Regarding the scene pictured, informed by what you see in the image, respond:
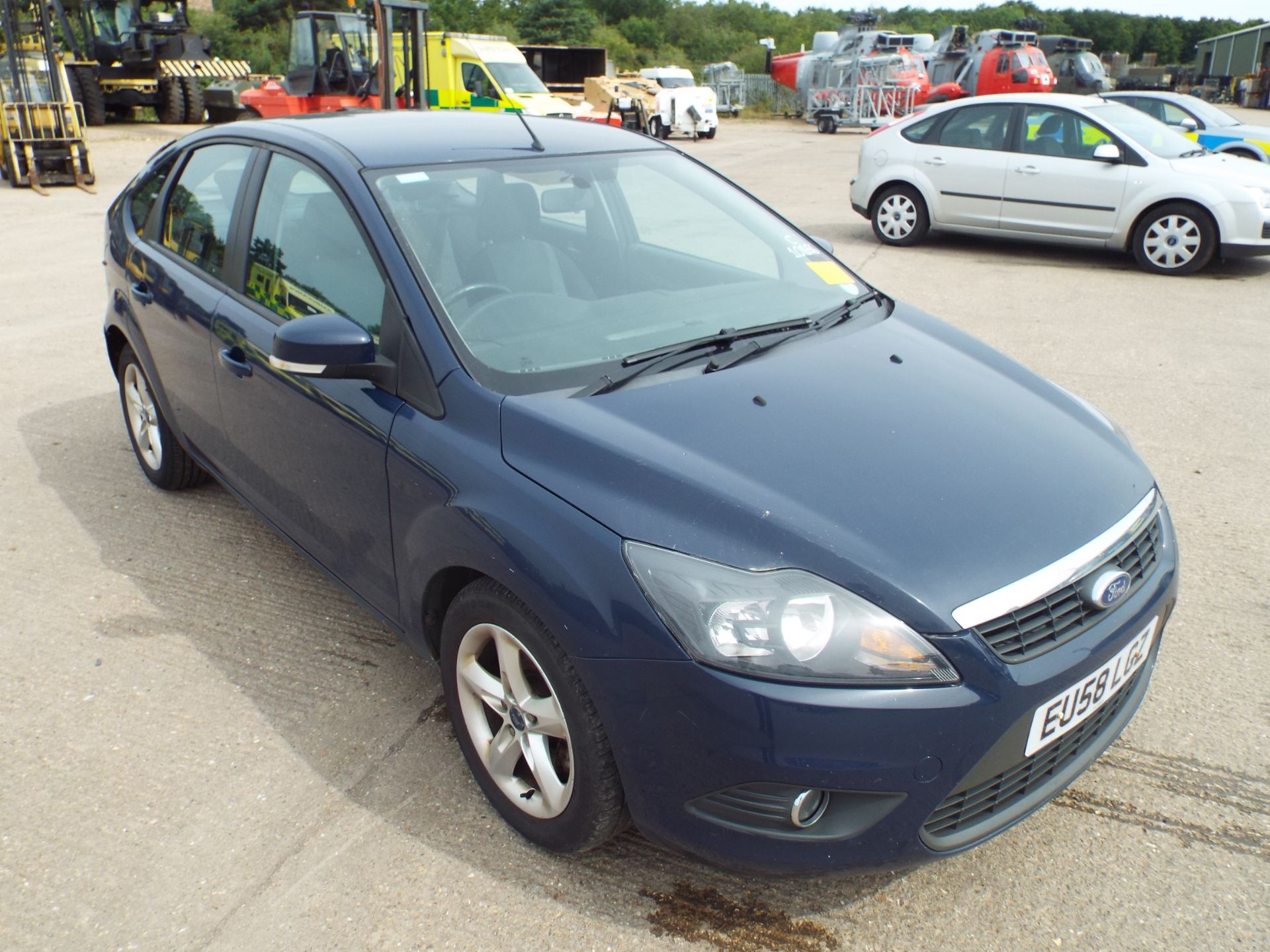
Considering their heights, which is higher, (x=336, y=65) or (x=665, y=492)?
(x=336, y=65)

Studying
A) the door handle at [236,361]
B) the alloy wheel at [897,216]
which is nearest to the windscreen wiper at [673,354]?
the door handle at [236,361]

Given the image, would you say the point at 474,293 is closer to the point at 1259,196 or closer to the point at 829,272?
the point at 829,272

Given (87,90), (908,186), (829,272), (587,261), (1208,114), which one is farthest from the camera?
(87,90)

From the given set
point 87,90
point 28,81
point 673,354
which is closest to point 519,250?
point 673,354

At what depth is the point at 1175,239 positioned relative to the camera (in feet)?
30.3

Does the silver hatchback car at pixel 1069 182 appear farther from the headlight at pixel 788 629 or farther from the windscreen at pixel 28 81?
the windscreen at pixel 28 81

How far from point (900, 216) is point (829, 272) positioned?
7.75 meters

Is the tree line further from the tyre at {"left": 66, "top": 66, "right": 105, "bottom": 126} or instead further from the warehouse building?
the tyre at {"left": 66, "top": 66, "right": 105, "bottom": 126}

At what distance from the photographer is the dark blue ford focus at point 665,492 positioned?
79.0 inches

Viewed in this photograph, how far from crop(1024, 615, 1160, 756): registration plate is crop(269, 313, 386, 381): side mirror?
69.4 inches

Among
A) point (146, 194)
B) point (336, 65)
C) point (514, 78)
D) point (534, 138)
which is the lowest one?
point (146, 194)

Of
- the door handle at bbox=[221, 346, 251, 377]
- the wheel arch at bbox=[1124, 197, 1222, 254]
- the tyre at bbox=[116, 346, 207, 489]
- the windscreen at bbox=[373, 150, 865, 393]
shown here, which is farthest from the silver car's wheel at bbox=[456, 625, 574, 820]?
the wheel arch at bbox=[1124, 197, 1222, 254]

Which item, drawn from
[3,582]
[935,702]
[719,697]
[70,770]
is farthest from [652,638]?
[3,582]

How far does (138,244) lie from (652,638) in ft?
10.7
